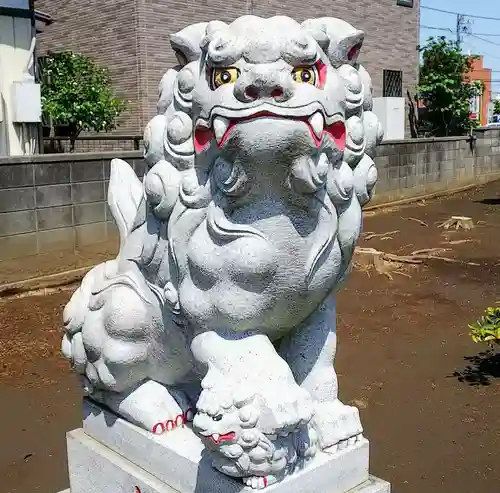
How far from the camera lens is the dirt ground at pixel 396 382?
2973 millimetres

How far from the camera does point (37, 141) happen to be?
748 centimetres

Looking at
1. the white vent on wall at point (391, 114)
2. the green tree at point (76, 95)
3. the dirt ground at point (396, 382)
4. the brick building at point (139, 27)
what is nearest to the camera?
the dirt ground at point (396, 382)

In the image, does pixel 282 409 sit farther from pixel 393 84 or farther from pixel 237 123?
pixel 393 84

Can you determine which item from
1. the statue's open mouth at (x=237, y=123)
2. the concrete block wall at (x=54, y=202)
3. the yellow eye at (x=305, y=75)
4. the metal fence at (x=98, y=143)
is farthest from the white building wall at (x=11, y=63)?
the yellow eye at (x=305, y=75)

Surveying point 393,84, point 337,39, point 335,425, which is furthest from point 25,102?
point 393,84

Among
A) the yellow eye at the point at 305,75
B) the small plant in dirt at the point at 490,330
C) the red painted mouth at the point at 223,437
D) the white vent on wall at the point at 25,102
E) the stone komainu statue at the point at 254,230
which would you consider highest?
the white vent on wall at the point at 25,102

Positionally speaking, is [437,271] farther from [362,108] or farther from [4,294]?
[362,108]

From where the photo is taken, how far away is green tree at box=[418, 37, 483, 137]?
13.4m

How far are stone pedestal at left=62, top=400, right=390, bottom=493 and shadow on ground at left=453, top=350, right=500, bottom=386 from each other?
214 cm

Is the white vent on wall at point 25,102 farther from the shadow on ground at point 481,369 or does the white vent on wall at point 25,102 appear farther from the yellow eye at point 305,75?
the yellow eye at point 305,75

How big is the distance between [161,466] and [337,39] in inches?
51.0

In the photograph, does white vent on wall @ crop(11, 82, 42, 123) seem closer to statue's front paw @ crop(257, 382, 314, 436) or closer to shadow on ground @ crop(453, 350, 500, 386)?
shadow on ground @ crop(453, 350, 500, 386)

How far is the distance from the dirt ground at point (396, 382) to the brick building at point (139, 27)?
5.21m

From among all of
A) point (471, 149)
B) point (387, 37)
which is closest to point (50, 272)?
point (471, 149)
